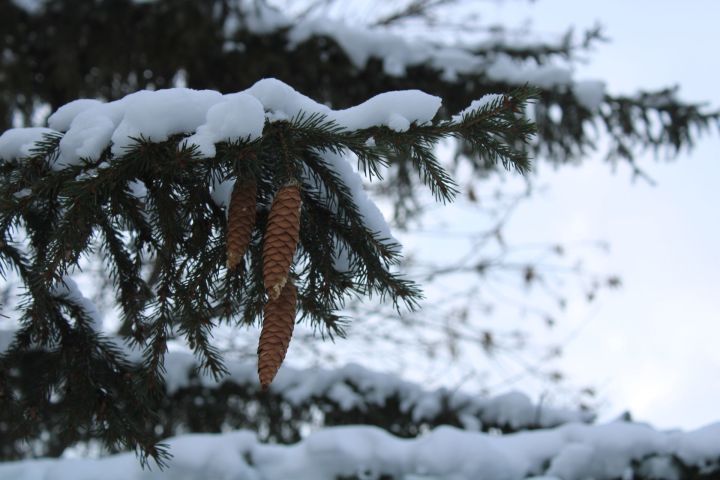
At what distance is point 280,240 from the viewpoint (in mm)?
1495

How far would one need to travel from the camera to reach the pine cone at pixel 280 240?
1.47 meters

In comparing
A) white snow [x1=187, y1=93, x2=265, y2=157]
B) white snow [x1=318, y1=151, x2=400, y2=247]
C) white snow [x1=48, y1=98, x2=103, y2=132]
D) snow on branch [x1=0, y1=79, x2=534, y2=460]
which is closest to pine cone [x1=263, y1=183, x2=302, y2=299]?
snow on branch [x1=0, y1=79, x2=534, y2=460]

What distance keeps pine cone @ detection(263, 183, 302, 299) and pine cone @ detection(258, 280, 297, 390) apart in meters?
0.07

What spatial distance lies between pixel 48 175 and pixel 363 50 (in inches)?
177

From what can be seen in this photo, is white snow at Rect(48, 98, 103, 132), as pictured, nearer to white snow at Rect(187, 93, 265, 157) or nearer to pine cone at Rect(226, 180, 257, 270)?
white snow at Rect(187, 93, 265, 157)

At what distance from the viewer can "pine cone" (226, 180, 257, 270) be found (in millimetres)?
1550

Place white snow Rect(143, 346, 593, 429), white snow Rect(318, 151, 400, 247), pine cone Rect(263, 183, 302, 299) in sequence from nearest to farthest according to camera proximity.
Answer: pine cone Rect(263, 183, 302, 299)
white snow Rect(318, 151, 400, 247)
white snow Rect(143, 346, 593, 429)

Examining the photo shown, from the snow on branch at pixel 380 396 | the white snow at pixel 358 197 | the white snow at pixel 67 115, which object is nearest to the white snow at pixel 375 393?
the snow on branch at pixel 380 396

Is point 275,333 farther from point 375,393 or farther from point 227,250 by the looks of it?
point 375,393

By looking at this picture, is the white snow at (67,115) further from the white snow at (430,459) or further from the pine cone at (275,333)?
the white snow at (430,459)

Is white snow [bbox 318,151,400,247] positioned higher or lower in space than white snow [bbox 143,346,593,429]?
higher

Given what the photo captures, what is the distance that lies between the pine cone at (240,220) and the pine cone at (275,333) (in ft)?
0.43

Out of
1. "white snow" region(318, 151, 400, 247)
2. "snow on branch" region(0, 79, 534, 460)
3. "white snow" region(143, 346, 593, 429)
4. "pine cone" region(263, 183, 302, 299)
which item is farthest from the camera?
"white snow" region(143, 346, 593, 429)

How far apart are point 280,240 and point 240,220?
14 cm
